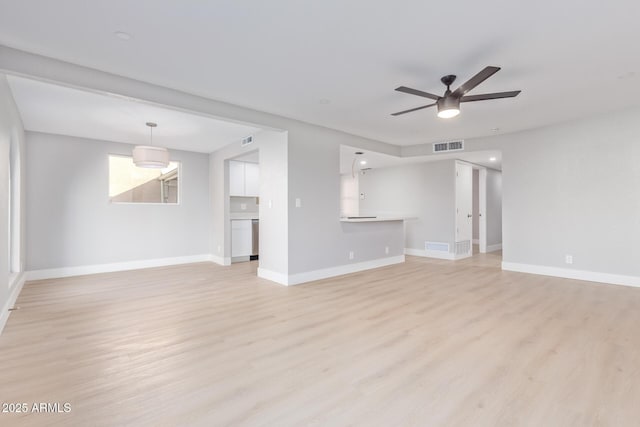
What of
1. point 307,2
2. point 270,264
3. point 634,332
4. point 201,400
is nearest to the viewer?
point 201,400

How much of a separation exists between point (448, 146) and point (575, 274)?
306 centimetres

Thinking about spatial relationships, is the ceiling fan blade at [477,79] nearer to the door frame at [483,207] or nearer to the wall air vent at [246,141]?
the wall air vent at [246,141]

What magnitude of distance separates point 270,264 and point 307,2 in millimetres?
3733

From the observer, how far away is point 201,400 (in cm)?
183

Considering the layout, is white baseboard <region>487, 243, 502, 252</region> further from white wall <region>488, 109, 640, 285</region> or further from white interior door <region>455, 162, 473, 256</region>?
white wall <region>488, 109, 640, 285</region>

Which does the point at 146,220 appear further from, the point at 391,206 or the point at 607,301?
the point at 607,301

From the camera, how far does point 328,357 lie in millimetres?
2357

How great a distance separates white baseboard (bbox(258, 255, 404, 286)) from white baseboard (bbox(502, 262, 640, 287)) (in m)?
2.34

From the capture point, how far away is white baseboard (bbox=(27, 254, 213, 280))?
5121 millimetres

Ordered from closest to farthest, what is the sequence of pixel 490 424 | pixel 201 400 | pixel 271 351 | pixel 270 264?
pixel 490 424, pixel 201 400, pixel 271 351, pixel 270 264

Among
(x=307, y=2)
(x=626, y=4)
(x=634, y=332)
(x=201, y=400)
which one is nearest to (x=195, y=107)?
(x=307, y=2)

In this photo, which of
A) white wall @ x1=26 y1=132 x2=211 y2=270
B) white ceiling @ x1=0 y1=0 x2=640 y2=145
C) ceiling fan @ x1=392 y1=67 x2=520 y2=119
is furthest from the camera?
white wall @ x1=26 y1=132 x2=211 y2=270

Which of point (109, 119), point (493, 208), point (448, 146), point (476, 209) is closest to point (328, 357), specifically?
point (109, 119)

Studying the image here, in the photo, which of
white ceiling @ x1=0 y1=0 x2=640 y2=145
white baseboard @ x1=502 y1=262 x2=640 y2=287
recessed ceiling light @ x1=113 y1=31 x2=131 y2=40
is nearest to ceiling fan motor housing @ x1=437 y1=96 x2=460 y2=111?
white ceiling @ x1=0 y1=0 x2=640 y2=145
